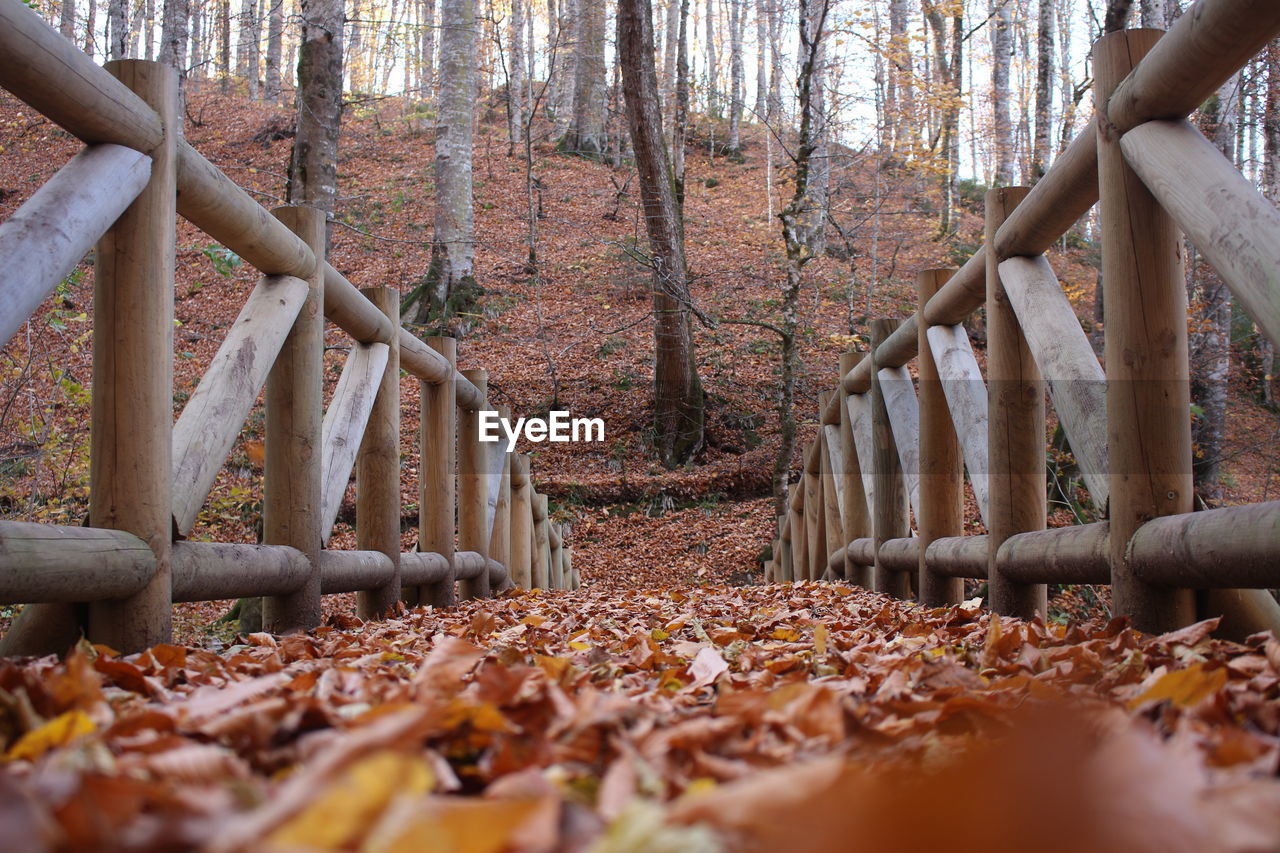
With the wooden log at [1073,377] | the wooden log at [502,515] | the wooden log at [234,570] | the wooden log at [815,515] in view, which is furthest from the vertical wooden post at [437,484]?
the wooden log at [1073,377]

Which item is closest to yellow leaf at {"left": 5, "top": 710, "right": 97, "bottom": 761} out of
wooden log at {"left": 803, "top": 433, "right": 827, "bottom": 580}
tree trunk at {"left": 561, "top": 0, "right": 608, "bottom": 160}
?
wooden log at {"left": 803, "top": 433, "right": 827, "bottom": 580}

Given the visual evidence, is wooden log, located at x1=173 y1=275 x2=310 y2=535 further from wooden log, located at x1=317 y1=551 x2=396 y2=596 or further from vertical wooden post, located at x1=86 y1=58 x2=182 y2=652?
wooden log, located at x1=317 y1=551 x2=396 y2=596

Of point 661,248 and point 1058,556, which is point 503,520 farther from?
point 661,248

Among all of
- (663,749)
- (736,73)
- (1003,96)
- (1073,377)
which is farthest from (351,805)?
(736,73)

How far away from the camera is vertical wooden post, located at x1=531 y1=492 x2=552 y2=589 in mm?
8508

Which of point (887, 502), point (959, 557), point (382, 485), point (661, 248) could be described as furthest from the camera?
point (661, 248)

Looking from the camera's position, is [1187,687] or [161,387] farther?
[161,387]

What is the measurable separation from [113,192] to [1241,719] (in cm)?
221

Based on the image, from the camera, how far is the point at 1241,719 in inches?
48.1

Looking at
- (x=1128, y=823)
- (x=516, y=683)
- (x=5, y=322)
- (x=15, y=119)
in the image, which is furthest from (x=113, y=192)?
(x=15, y=119)

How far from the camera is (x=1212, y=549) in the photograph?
6.25 feet

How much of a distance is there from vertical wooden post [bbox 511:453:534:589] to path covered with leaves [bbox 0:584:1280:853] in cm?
520

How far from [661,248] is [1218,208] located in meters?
9.87

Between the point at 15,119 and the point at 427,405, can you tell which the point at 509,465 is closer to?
the point at 427,405
